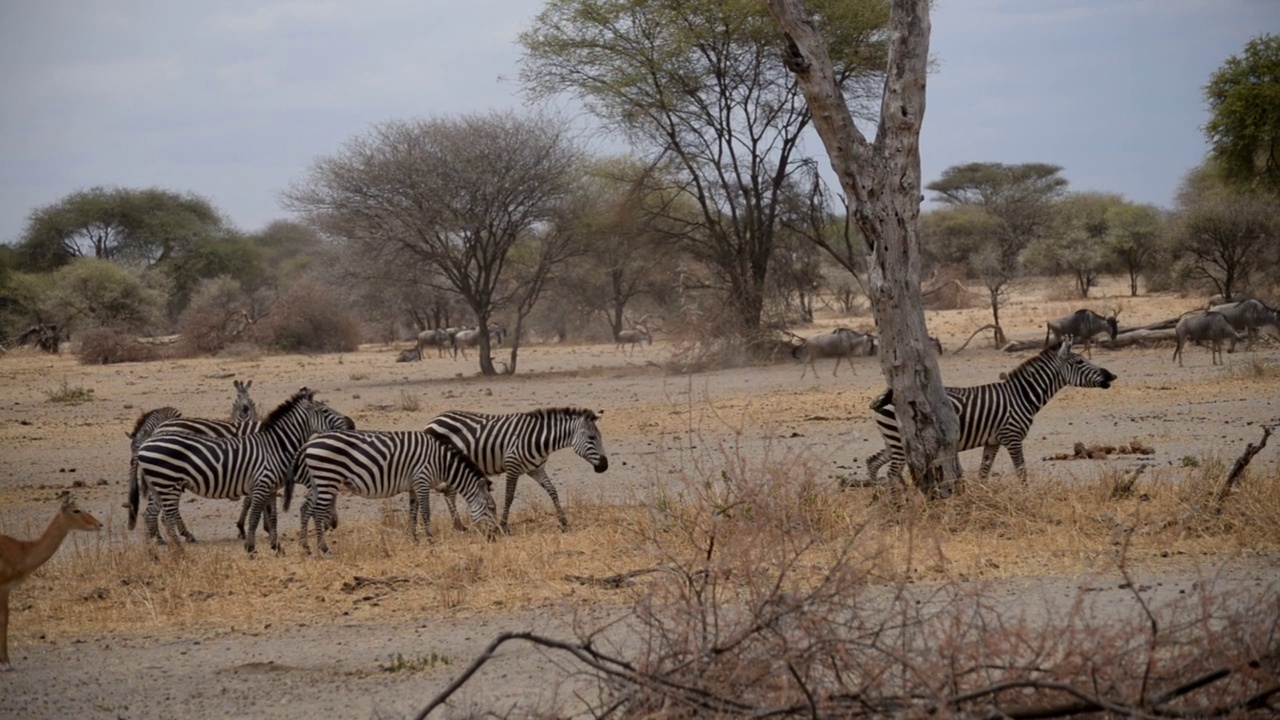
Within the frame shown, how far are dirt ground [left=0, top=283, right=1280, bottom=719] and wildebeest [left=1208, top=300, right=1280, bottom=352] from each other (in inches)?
19.5

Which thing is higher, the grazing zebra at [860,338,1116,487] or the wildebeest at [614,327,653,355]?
the wildebeest at [614,327,653,355]

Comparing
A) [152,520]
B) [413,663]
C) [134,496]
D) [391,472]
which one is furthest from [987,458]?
[134,496]

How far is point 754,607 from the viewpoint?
3.81 m

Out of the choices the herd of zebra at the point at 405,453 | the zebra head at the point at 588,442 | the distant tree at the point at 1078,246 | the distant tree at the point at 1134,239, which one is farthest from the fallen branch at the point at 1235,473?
the distant tree at the point at 1134,239

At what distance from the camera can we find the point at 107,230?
5450 cm

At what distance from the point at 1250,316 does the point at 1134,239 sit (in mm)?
25206

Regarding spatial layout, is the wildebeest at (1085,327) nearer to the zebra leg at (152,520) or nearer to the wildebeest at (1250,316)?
the wildebeest at (1250,316)

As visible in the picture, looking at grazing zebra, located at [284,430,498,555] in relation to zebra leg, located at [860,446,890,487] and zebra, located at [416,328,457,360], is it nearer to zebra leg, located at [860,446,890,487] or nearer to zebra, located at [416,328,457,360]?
zebra leg, located at [860,446,890,487]

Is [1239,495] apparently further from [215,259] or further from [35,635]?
[215,259]

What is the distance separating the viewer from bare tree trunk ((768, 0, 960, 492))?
9.06 meters

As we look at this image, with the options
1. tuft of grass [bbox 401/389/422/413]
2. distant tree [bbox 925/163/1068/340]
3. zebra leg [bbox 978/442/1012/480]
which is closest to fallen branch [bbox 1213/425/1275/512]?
zebra leg [bbox 978/442/1012/480]

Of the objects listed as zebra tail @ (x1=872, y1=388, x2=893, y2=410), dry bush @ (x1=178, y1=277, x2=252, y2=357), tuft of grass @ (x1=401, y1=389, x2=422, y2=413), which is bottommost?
tuft of grass @ (x1=401, y1=389, x2=422, y2=413)

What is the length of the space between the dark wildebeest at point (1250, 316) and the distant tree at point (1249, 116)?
536 cm

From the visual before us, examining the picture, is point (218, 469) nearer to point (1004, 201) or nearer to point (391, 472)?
point (391, 472)
